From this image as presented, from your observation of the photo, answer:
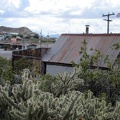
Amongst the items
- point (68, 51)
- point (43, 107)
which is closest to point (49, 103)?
point (43, 107)

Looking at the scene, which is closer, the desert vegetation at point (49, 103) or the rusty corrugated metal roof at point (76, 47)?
the desert vegetation at point (49, 103)

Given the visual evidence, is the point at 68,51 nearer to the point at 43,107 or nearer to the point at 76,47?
the point at 76,47

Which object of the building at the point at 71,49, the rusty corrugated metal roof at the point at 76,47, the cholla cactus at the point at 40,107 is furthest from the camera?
the building at the point at 71,49

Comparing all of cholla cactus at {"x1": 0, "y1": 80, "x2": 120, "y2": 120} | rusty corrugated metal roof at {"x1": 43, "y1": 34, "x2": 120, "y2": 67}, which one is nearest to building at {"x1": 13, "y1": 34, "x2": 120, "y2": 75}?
rusty corrugated metal roof at {"x1": 43, "y1": 34, "x2": 120, "y2": 67}

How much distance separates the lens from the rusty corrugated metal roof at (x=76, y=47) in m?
14.9

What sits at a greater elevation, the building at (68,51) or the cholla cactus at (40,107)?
the building at (68,51)

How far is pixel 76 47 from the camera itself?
16328mm

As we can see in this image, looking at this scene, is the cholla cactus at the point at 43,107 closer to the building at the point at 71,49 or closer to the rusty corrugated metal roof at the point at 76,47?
the rusty corrugated metal roof at the point at 76,47

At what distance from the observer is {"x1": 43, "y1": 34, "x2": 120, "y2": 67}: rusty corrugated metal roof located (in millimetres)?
14852

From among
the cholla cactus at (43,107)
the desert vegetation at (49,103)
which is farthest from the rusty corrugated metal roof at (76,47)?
the cholla cactus at (43,107)

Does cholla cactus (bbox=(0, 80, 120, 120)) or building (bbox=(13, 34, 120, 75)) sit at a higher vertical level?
building (bbox=(13, 34, 120, 75))

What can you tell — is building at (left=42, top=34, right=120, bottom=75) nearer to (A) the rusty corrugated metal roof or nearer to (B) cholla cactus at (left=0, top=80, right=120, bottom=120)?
(A) the rusty corrugated metal roof

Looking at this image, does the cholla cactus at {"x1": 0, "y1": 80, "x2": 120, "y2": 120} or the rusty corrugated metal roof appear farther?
→ the rusty corrugated metal roof

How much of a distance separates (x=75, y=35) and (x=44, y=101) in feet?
38.7
